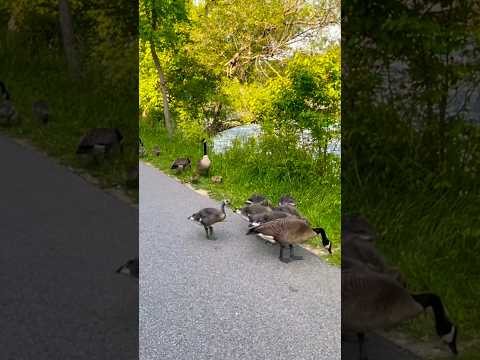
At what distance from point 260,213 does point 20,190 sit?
214 centimetres

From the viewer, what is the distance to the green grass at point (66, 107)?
1.85m

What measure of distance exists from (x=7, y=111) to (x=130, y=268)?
674 millimetres

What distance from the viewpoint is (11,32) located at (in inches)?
74.4

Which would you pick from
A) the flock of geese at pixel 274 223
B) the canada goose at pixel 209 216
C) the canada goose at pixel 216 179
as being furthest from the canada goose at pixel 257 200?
the canada goose at pixel 216 179

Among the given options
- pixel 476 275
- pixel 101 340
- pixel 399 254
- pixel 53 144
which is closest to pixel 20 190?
pixel 53 144

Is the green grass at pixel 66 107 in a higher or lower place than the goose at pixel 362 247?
higher

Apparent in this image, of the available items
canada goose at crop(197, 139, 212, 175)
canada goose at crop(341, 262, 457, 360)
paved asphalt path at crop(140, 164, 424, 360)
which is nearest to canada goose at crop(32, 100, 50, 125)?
canada goose at crop(341, 262, 457, 360)

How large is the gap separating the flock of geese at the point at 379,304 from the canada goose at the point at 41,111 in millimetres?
1506

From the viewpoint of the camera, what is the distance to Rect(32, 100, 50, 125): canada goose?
6.19 ft

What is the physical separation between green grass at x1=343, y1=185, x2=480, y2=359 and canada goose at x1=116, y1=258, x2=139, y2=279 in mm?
1506

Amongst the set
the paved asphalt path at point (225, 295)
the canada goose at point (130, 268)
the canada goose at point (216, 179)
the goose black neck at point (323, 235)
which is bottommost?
the paved asphalt path at point (225, 295)

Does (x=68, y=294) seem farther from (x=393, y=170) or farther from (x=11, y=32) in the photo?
(x=393, y=170)

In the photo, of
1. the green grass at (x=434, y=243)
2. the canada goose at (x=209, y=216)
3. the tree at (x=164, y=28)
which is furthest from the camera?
the tree at (x=164, y=28)

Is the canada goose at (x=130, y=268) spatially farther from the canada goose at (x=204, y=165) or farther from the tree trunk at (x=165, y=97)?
the tree trunk at (x=165, y=97)
